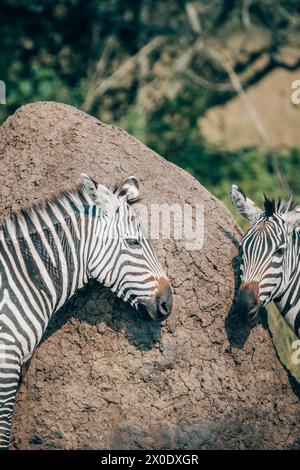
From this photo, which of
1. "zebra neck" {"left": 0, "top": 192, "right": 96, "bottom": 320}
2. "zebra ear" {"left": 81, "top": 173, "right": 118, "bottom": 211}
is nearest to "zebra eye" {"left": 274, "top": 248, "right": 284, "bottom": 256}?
"zebra ear" {"left": 81, "top": 173, "right": 118, "bottom": 211}

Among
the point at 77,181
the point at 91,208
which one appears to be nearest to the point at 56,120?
the point at 77,181

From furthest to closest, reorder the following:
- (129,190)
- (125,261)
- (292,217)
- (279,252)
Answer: (292,217) → (279,252) → (129,190) → (125,261)

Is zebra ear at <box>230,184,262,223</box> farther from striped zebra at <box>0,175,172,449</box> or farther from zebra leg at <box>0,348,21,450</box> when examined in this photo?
zebra leg at <box>0,348,21,450</box>

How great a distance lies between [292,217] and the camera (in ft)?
22.4

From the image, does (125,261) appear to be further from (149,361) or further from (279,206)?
(279,206)

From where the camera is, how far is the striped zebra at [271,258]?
21.2 ft

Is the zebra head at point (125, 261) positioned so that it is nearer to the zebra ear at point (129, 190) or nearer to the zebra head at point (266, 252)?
the zebra ear at point (129, 190)

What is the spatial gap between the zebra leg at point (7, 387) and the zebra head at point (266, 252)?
1.92 m

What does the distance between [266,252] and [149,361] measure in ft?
4.57

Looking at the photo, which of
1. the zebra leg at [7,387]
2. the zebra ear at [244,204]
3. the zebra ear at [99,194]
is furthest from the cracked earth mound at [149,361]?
the zebra ear at [99,194]

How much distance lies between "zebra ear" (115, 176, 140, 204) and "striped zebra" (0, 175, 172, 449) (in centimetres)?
2

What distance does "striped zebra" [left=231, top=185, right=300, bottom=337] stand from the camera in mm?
6465

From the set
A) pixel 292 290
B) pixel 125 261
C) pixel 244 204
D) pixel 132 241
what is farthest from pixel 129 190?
pixel 292 290

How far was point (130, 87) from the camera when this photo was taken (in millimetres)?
14453
